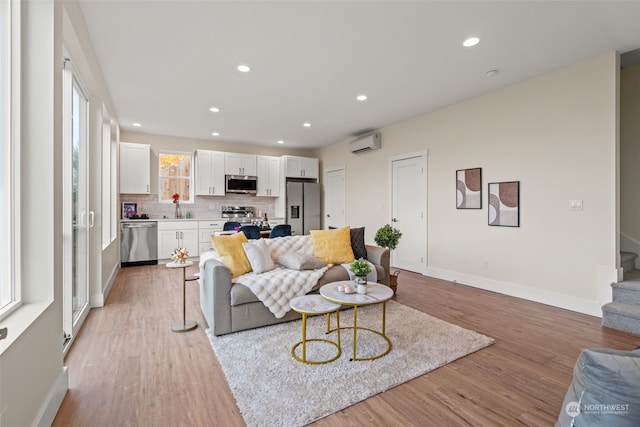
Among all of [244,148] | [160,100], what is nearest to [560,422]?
[160,100]

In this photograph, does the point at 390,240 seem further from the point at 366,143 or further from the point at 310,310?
the point at 366,143

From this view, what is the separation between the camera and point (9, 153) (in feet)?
5.08

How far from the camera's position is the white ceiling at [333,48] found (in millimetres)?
2402

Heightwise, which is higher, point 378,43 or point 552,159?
point 378,43

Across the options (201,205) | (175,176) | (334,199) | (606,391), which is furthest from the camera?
(334,199)

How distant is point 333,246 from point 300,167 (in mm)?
4173

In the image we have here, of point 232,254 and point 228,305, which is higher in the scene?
point 232,254

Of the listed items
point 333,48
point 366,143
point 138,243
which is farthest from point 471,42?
point 138,243

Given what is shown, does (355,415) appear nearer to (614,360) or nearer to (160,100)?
(614,360)

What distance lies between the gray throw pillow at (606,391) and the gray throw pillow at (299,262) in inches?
93.8

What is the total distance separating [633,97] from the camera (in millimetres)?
3627

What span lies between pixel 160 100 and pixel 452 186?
447cm

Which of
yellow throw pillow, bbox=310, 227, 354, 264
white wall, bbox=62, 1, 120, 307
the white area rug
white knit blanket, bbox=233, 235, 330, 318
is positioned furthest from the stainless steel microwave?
the white area rug

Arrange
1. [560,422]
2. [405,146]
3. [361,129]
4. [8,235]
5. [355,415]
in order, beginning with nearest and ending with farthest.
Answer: [560,422], [8,235], [355,415], [405,146], [361,129]
